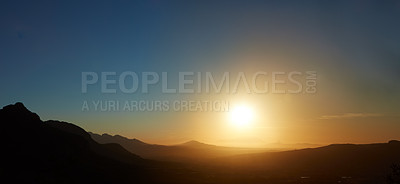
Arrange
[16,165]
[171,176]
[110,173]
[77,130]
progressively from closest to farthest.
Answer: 1. [16,165]
2. [110,173]
3. [171,176]
4. [77,130]

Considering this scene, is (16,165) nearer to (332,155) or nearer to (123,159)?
(123,159)

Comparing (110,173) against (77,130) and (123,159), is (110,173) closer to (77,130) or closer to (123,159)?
(123,159)

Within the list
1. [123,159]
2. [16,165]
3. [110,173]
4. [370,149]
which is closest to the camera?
[16,165]

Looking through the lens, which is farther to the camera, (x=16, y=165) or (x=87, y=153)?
(x=87, y=153)

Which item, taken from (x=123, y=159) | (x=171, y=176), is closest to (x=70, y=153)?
(x=171, y=176)

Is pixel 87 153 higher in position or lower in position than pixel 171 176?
higher

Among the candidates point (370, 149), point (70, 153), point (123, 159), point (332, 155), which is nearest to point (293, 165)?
point (332, 155)

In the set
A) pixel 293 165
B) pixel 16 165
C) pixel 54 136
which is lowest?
pixel 293 165

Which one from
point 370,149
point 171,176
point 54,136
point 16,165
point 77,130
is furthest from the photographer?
point 370,149

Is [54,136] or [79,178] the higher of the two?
[54,136]

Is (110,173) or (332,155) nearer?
(110,173)
